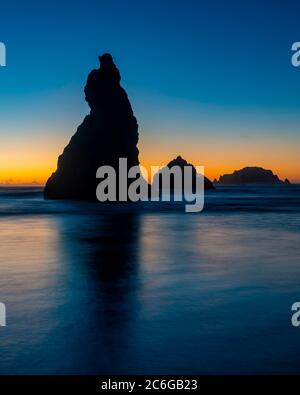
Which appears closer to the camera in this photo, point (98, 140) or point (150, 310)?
point (150, 310)

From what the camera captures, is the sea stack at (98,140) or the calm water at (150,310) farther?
the sea stack at (98,140)

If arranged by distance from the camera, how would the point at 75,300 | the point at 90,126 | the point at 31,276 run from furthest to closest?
the point at 90,126 < the point at 31,276 < the point at 75,300

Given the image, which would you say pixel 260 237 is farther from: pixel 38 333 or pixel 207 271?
pixel 38 333

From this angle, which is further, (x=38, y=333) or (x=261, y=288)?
(x=261, y=288)

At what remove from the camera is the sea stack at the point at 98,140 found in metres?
86.1

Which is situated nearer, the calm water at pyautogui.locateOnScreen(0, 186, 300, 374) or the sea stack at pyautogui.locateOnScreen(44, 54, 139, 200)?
the calm water at pyautogui.locateOnScreen(0, 186, 300, 374)

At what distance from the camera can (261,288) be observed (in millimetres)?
11828

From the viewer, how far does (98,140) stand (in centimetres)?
8712

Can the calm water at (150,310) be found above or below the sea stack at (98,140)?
below

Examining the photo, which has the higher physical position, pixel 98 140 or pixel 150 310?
pixel 98 140

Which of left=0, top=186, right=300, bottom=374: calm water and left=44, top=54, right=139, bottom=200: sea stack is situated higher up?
left=44, top=54, right=139, bottom=200: sea stack

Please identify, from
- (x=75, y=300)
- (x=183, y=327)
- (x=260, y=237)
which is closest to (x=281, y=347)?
(x=183, y=327)

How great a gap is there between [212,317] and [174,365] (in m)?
2.68

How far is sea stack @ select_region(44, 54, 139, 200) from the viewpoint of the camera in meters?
86.1
